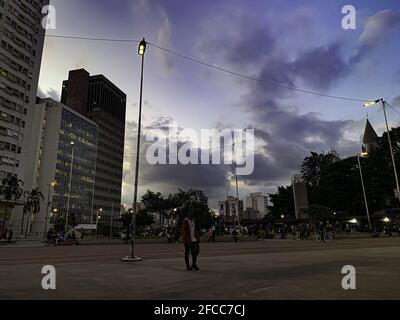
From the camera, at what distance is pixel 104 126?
162625 millimetres

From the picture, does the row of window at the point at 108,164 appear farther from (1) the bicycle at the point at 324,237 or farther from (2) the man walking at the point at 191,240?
(2) the man walking at the point at 191,240

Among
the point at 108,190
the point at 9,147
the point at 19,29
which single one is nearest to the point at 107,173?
the point at 108,190

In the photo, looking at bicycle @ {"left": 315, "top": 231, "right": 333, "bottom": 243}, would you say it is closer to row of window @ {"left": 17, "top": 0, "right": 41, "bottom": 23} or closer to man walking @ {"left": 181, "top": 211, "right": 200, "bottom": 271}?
man walking @ {"left": 181, "top": 211, "right": 200, "bottom": 271}

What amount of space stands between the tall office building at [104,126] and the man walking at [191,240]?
14931cm

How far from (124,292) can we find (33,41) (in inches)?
3721

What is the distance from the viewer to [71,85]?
16812cm

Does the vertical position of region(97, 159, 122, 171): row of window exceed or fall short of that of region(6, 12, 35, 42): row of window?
it falls short

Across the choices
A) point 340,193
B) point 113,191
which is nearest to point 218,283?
point 340,193

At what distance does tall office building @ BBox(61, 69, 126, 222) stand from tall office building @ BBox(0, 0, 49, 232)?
240ft

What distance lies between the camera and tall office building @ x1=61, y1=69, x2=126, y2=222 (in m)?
157

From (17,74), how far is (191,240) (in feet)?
278

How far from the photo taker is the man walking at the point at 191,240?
1069 centimetres

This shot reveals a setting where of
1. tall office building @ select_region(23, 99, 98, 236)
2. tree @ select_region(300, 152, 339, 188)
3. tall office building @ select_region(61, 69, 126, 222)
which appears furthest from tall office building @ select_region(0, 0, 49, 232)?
tree @ select_region(300, 152, 339, 188)
